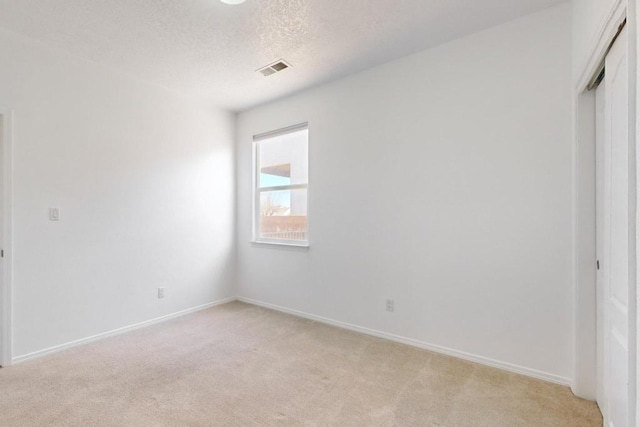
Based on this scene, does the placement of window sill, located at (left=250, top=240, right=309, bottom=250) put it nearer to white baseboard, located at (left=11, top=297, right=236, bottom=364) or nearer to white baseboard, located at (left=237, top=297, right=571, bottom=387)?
white baseboard, located at (left=237, top=297, right=571, bottom=387)

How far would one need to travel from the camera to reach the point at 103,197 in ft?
9.75

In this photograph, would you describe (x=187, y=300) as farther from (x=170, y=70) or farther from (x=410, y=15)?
(x=410, y=15)

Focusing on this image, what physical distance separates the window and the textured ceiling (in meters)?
0.93

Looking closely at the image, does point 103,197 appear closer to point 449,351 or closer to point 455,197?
point 455,197

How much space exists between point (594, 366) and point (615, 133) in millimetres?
1495

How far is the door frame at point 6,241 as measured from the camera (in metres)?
2.38

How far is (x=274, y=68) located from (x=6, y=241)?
2741 millimetres

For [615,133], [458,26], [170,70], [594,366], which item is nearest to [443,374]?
[594,366]

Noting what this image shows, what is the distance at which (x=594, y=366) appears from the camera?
75.9 inches

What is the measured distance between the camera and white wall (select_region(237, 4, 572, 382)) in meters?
2.16

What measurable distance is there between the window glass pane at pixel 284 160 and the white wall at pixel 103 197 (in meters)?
0.60

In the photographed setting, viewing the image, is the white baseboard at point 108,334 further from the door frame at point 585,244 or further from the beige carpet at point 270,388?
the door frame at point 585,244

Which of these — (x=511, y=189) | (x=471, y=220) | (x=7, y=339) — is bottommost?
(x=7, y=339)

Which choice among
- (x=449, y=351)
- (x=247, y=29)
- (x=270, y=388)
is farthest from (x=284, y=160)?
(x=449, y=351)
